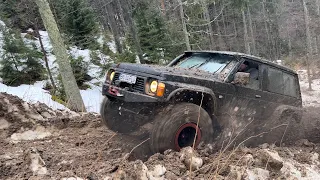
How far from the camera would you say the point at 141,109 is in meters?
4.33

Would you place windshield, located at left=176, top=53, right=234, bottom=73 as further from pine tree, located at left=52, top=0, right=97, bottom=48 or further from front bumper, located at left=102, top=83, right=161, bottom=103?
pine tree, located at left=52, top=0, right=97, bottom=48

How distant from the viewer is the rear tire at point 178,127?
4.19 m

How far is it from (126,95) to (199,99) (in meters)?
1.15

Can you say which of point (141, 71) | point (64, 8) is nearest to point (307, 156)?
point (141, 71)

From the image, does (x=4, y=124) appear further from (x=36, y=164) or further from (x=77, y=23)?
(x=77, y=23)

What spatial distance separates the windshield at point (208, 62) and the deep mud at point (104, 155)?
1.49 metres

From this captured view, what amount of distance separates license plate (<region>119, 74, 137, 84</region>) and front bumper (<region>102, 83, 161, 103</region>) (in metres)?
0.18

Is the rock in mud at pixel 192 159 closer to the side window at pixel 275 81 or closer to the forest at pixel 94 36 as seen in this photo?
the side window at pixel 275 81

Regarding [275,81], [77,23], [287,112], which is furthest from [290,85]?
[77,23]

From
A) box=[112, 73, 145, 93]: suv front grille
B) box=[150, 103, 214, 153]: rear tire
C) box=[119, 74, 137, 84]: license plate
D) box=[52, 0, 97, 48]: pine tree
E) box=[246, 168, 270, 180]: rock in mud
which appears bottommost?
box=[246, 168, 270, 180]: rock in mud

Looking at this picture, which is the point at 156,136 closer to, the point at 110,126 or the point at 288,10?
the point at 110,126

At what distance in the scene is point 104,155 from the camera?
4.38 meters

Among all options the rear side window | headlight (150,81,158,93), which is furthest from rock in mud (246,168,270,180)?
the rear side window

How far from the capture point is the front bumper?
4184 millimetres
